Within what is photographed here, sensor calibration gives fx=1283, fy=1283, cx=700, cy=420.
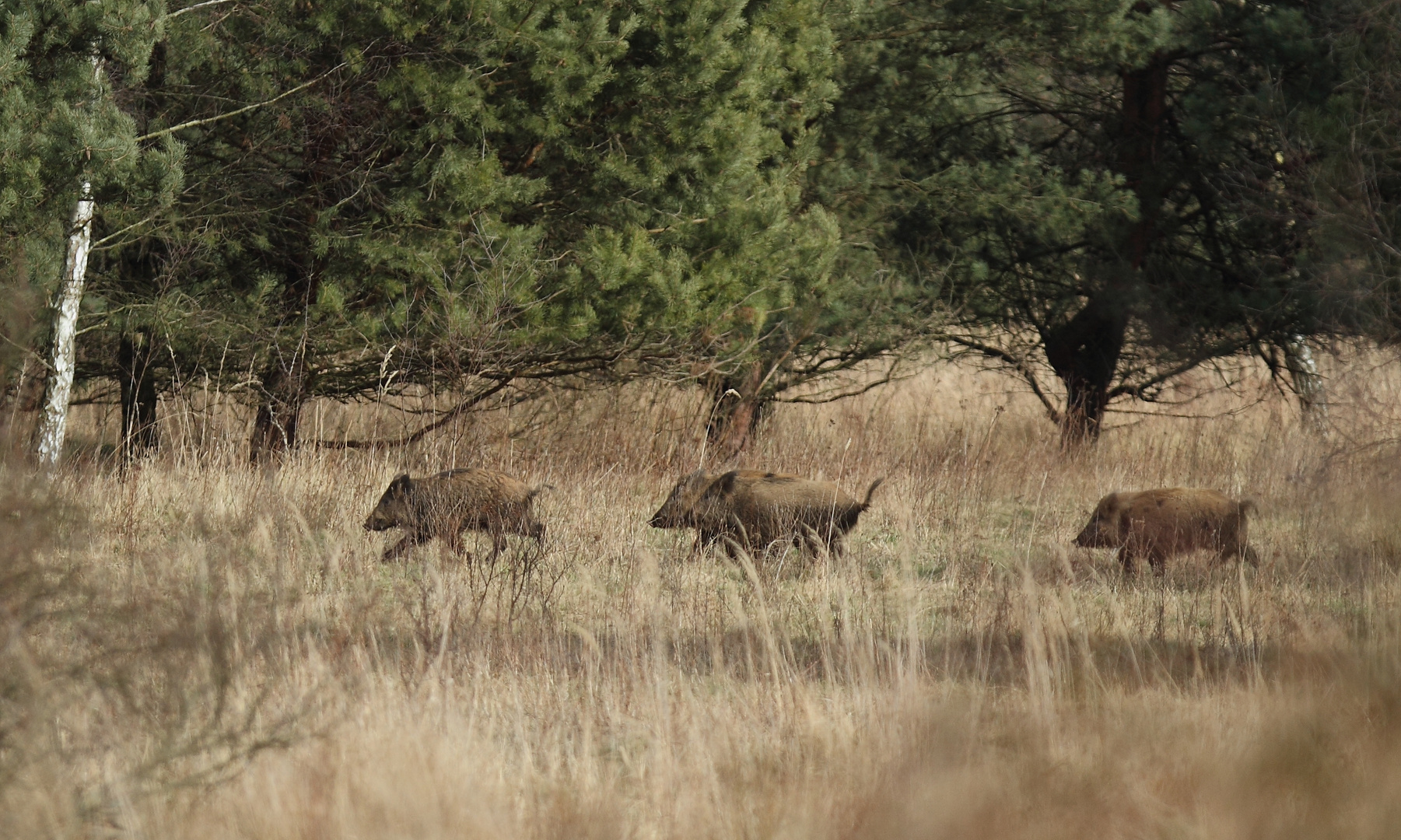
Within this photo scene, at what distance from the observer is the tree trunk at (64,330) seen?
25.1 ft

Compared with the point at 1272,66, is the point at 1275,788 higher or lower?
lower

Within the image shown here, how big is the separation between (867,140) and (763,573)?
19.4ft

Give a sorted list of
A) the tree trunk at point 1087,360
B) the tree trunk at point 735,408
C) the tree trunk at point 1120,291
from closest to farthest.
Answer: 1. the tree trunk at point 735,408
2. the tree trunk at point 1120,291
3. the tree trunk at point 1087,360

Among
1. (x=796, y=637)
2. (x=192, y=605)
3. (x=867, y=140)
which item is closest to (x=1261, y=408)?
(x=867, y=140)

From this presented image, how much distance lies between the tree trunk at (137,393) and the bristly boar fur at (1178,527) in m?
6.12

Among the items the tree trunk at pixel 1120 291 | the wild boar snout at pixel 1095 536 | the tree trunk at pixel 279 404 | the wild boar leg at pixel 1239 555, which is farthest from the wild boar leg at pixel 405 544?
the tree trunk at pixel 1120 291

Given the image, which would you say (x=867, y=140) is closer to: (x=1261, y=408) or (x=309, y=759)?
(x=1261, y=408)

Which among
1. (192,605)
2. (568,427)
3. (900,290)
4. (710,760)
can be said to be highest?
(900,290)

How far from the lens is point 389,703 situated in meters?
3.41

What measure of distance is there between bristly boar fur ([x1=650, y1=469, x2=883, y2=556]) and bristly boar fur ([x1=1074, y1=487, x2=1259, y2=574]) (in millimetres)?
1242

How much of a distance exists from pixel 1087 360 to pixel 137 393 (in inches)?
329

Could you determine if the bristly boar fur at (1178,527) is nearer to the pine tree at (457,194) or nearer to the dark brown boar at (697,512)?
the dark brown boar at (697,512)

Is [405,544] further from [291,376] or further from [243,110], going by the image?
[243,110]

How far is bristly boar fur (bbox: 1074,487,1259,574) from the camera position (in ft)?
20.0
